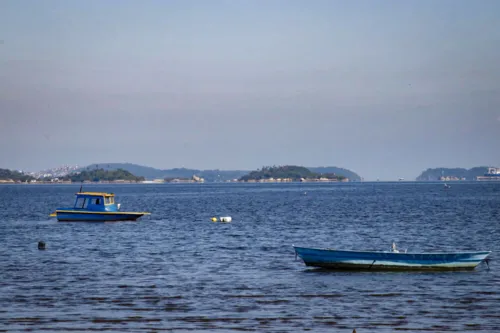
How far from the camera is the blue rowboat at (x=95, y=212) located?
83.8m

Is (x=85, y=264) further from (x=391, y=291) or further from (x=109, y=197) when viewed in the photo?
(x=109, y=197)

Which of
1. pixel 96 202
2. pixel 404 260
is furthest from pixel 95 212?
pixel 404 260

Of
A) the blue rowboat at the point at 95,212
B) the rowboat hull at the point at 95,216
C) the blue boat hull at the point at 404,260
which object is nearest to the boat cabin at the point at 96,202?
the blue rowboat at the point at 95,212

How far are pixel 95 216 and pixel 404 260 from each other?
1974 inches

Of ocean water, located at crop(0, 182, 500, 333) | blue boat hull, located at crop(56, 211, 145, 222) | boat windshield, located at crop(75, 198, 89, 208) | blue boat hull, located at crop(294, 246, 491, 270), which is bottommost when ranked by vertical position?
ocean water, located at crop(0, 182, 500, 333)

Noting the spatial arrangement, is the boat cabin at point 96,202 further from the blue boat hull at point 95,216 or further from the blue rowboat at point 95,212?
the blue boat hull at point 95,216

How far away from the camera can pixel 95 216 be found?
275ft

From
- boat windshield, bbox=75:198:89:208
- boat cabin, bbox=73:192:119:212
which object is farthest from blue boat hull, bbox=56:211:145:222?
boat windshield, bbox=75:198:89:208

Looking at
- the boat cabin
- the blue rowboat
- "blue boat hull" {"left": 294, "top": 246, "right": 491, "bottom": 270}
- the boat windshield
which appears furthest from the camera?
the boat windshield

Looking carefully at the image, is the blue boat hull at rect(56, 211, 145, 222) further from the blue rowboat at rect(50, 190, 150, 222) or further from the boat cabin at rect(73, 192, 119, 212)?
the boat cabin at rect(73, 192, 119, 212)

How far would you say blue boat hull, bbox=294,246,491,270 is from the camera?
41.1 metres

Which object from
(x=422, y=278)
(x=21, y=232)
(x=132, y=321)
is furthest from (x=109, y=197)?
(x=132, y=321)

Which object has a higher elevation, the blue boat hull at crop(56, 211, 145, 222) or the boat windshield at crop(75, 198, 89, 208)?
the boat windshield at crop(75, 198, 89, 208)

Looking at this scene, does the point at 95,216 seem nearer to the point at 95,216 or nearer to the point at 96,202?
the point at 95,216
